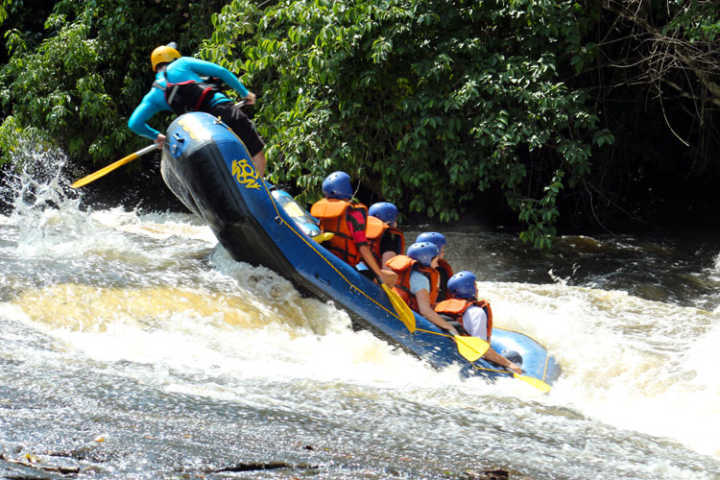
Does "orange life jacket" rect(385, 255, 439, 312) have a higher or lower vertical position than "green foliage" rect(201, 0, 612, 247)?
lower

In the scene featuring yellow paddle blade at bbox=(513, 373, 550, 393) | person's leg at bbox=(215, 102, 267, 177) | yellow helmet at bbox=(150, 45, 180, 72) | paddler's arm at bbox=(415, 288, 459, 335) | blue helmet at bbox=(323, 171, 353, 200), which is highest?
yellow helmet at bbox=(150, 45, 180, 72)

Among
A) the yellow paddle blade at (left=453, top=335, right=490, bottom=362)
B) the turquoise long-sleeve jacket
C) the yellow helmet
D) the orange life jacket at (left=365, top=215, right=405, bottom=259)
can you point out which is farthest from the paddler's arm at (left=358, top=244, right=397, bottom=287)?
the yellow helmet

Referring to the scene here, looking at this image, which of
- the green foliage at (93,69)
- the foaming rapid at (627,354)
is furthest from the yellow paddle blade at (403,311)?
the green foliage at (93,69)

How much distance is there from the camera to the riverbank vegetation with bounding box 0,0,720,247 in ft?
24.3

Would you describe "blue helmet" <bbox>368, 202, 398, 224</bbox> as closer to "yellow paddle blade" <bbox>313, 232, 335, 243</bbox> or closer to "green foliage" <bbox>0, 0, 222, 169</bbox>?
"yellow paddle blade" <bbox>313, 232, 335, 243</bbox>

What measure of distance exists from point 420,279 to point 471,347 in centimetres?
53

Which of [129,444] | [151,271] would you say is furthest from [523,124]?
[129,444]

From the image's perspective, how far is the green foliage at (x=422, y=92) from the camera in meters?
7.36

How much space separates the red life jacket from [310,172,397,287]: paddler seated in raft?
1.06m

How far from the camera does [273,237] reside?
4852 millimetres

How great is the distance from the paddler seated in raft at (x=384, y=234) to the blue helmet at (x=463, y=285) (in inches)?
19.1

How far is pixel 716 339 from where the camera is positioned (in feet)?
18.1

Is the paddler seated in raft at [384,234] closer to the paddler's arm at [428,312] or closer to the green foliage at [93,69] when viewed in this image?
the paddler's arm at [428,312]

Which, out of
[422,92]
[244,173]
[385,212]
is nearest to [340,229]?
[385,212]
